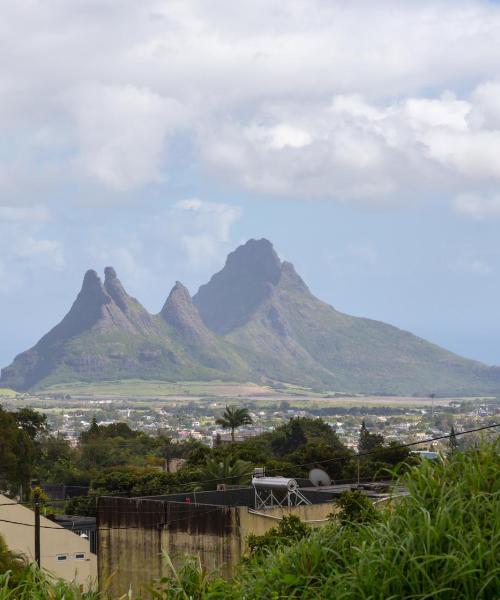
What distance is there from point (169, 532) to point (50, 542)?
1133 centimetres

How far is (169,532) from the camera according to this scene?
33.6m

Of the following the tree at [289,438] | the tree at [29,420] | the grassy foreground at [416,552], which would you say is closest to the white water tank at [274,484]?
the grassy foreground at [416,552]

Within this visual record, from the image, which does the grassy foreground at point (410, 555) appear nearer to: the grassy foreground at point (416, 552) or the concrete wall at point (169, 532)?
the grassy foreground at point (416, 552)

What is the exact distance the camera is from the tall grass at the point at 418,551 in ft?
35.4

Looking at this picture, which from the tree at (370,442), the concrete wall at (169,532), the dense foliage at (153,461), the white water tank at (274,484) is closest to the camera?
the concrete wall at (169,532)

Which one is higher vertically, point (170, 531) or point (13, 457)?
point (13, 457)

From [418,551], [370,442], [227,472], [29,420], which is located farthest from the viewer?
[370,442]

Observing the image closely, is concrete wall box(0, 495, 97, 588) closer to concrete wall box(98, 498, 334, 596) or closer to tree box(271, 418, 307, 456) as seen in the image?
concrete wall box(98, 498, 334, 596)

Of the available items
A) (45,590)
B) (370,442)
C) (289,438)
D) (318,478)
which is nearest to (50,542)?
(318,478)

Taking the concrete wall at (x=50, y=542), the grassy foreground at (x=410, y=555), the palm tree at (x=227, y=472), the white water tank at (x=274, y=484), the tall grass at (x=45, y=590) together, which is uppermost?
the grassy foreground at (x=410, y=555)

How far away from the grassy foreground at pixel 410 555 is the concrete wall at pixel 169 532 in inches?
724

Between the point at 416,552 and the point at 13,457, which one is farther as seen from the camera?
the point at 13,457

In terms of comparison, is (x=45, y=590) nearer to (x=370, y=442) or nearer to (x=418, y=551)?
(x=418, y=551)

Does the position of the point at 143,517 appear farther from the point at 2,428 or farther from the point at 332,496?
the point at 2,428
